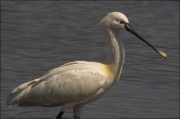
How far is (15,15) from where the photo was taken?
1827 cm

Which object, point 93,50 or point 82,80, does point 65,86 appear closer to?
point 82,80

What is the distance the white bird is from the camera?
33.3 feet

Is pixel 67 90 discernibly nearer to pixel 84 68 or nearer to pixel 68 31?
pixel 84 68

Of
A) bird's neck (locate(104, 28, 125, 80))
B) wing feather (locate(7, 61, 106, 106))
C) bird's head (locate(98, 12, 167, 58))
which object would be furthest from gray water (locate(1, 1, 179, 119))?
bird's head (locate(98, 12, 167, 58))

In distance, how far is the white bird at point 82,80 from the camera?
10.2 metres

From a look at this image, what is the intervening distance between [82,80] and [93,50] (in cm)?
497

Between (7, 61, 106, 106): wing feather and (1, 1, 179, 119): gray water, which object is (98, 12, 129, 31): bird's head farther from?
(1, 1, 179, 119): gray water

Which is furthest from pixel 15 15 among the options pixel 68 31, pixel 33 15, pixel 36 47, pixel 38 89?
pixel 38 89

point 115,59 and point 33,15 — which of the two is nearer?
point 115,59

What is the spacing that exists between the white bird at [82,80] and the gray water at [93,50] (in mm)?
1060

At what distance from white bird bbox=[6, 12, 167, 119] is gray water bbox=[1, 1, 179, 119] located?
1060mm

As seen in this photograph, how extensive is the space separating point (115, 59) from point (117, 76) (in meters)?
0.28

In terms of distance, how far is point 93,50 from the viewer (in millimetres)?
15117

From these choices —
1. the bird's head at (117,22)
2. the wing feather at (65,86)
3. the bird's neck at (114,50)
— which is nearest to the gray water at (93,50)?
the wing feather at (65,86)
